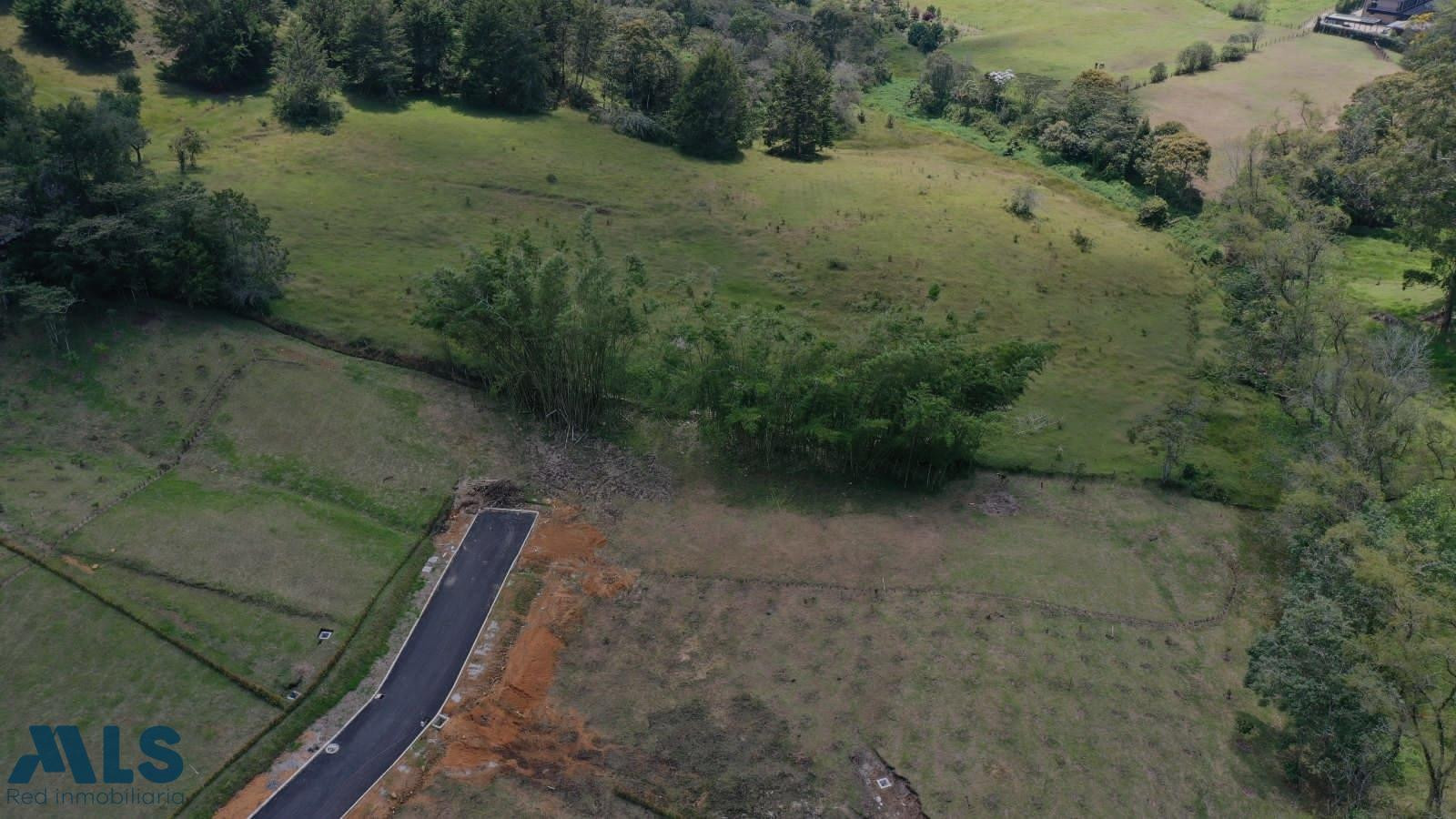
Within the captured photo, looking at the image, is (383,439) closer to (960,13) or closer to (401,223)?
(401,223)

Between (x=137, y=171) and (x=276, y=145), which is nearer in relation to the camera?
(x=137, y=171)

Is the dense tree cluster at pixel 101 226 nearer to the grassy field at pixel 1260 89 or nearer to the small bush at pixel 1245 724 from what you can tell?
the small bush at pixel 1245 724

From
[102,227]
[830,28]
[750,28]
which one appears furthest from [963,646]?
[830,28]

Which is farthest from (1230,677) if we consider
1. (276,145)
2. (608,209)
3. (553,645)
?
(276,145)

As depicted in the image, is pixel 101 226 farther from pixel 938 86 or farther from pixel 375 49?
pixel 938 86

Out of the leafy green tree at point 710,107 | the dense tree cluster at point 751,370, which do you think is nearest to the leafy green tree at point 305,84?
the leafy green tree at point 710,107

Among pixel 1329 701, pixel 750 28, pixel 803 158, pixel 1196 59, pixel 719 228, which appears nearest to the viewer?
pixel 1329 701
